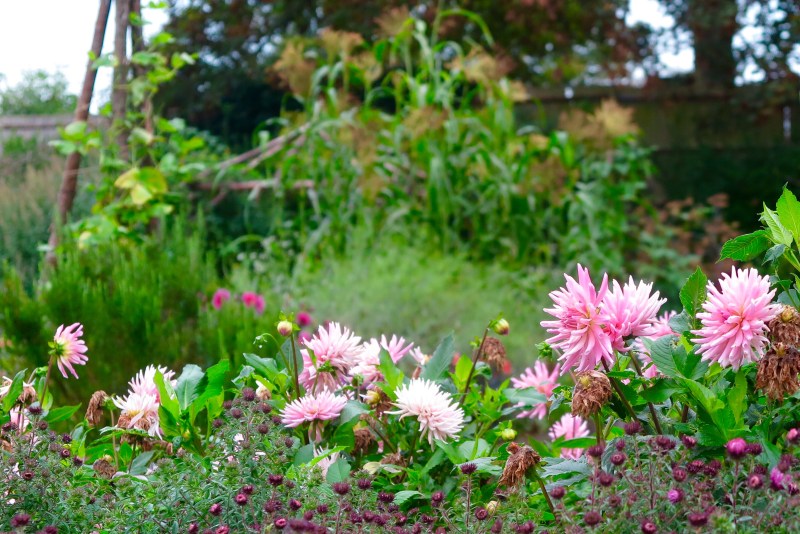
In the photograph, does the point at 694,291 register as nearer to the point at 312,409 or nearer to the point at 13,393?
the point at 312,409

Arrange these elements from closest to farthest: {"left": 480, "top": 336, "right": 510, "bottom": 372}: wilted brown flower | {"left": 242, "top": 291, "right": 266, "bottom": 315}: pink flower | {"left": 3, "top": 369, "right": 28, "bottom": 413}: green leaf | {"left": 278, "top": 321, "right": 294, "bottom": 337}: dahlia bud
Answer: {"left": 278, "top": 321, "right": 294, "bottom": 337}: dahlia bud → {"left": 3, "top": 369, "right": 28, "bottom": 413}: green leaf → {"left": 480, "top": 336, "right": 510, "bottom": 372}: wilted brown flower → {"left": 242, "top": 291, "right": 266, "bottom": 315}: pink flower

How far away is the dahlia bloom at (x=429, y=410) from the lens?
1.46 metres

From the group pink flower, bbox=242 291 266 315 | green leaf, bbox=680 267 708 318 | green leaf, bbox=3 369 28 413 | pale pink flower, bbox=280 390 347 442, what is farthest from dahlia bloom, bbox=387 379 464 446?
pink flower, bbox=242 291 266 315

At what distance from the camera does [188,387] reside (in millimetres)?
1562

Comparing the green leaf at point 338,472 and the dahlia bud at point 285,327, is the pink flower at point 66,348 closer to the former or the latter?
the dahlia bud at point 285,327

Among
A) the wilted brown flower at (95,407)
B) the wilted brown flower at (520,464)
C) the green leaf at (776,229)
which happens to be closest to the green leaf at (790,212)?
the green leaf at (776,229)

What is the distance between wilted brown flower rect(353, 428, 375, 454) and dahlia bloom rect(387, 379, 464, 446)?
0.13 metres

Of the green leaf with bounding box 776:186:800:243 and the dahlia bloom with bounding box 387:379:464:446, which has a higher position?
the green leaf with bounding box 776:186:800:243

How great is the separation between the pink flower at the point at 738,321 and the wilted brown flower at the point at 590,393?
0.15 metres

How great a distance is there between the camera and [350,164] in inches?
206

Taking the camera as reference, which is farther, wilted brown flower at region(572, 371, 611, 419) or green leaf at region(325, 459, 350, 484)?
green leaf at region(325, 459, 350, 484)

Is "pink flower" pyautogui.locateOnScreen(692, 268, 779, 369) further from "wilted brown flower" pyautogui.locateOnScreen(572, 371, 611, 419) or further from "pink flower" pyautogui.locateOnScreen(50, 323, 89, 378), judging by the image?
"pink flower" pyautogui.locateOnScreen(50, 323, 89, 378)

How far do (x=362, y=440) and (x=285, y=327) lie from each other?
28 centimetres

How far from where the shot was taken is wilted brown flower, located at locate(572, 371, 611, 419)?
1.12m
